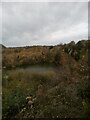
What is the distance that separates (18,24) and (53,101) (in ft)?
5.34

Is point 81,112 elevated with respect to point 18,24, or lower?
lower

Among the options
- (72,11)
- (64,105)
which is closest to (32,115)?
(64,105)

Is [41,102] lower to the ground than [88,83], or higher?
lower

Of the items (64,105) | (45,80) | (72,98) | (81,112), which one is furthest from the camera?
(45,80)

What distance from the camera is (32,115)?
5.98 ft

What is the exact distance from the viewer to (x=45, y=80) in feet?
11.5

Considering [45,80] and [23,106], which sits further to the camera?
[45,80]

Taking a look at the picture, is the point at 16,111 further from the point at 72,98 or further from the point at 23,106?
the point at 72,98

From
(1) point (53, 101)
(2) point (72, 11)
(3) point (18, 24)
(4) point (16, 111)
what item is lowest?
(4) point (16, 111)

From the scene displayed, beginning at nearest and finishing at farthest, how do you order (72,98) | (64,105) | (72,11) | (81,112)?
Result: (81,112) < (64,105) < (72,98) < (72,11)

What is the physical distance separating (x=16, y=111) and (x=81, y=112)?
95 cm

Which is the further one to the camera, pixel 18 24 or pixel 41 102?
pixel 18 24

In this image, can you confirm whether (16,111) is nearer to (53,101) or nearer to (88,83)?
(53,101)

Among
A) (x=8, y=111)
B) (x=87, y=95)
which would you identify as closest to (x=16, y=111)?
(x=8, y=111)
